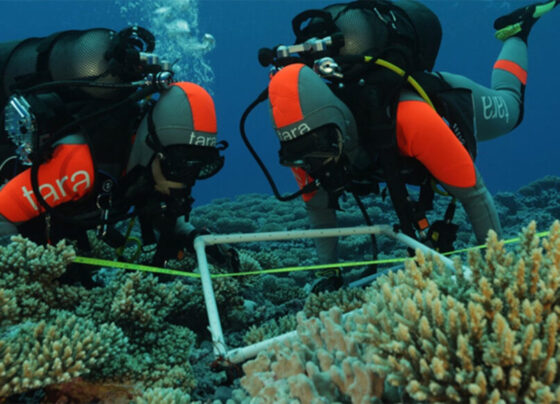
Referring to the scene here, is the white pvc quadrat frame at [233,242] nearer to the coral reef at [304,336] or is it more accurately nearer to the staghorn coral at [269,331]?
the coral reef at [304,336]

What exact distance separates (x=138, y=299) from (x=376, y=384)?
2223mm

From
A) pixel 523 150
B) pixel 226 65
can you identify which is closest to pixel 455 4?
pixel 226 65

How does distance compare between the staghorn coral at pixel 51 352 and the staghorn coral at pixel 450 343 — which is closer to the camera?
the staghorn coral at pixel 450 343

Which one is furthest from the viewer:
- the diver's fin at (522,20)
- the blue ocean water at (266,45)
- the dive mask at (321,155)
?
the blue ocean water at (266,45)

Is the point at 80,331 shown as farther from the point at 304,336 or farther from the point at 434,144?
the point at 434,144

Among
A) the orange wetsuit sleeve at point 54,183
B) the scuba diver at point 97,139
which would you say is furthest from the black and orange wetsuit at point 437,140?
the orange wetsuit sleeve at point 54,183

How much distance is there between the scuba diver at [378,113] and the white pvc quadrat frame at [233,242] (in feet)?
0.86

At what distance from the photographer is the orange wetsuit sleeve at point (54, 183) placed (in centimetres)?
356

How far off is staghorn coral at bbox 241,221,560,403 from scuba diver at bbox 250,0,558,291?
1.74 m

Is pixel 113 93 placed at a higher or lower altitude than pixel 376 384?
higher

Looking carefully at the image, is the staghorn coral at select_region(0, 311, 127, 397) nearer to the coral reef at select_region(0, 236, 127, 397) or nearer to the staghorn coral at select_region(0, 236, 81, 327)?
the coral reef at select_region(0, 236, 127, 397)

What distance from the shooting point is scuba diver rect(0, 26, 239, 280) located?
3.59 meters

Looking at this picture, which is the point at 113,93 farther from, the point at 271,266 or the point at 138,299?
the point at 271,266

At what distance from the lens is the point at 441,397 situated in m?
1.51
